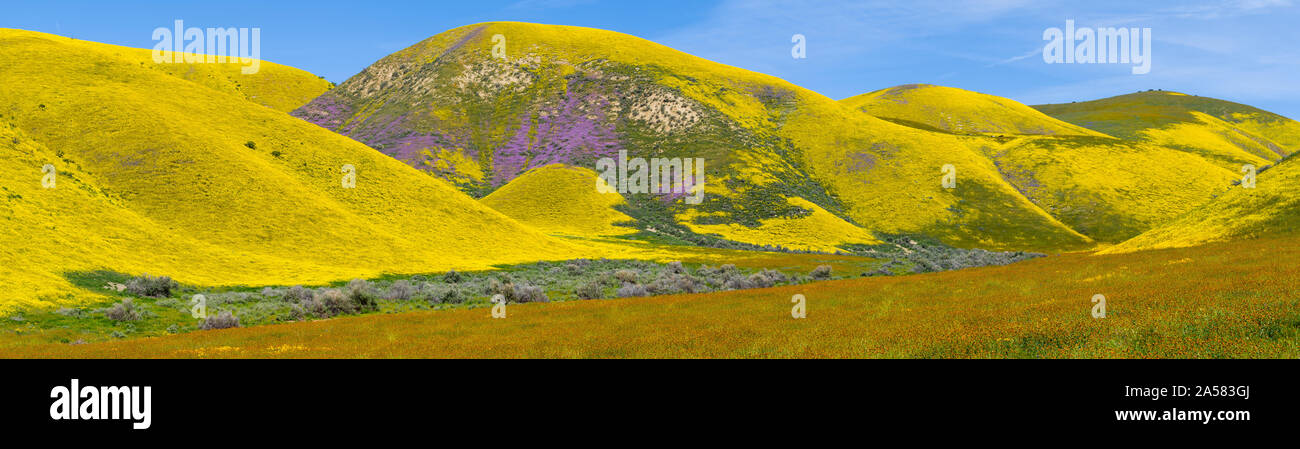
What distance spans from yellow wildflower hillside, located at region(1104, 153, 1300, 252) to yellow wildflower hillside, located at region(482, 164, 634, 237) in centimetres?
6398

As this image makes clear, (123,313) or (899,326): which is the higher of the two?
(899,326)

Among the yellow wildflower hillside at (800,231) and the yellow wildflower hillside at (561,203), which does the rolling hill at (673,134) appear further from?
the yellow wildflower hillside at (561,203)

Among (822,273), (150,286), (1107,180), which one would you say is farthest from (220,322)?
(1107,180)

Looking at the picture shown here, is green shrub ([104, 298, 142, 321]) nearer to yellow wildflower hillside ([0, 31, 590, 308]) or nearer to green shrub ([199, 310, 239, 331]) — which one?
green shrub ([199, 310, 239, 331])

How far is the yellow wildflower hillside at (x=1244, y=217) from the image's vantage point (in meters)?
45.2

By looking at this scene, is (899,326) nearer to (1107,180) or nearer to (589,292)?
(589,292)

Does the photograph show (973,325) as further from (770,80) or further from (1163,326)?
(770,80)

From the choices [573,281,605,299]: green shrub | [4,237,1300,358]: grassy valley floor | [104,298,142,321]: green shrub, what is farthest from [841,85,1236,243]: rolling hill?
[104,298,142,321]: green shrub

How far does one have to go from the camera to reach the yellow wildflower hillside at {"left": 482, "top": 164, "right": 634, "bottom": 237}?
102 metres

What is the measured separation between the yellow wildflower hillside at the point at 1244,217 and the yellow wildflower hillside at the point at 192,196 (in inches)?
2073

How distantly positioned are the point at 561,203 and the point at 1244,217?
82.7 metres

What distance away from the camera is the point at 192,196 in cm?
5975

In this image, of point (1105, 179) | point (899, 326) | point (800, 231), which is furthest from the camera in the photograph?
point (1105, 179)

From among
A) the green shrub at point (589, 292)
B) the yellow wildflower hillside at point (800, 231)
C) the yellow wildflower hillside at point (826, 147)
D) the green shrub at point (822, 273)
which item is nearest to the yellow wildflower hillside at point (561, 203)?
the yellow wildflower hillside at point (800, 231)
